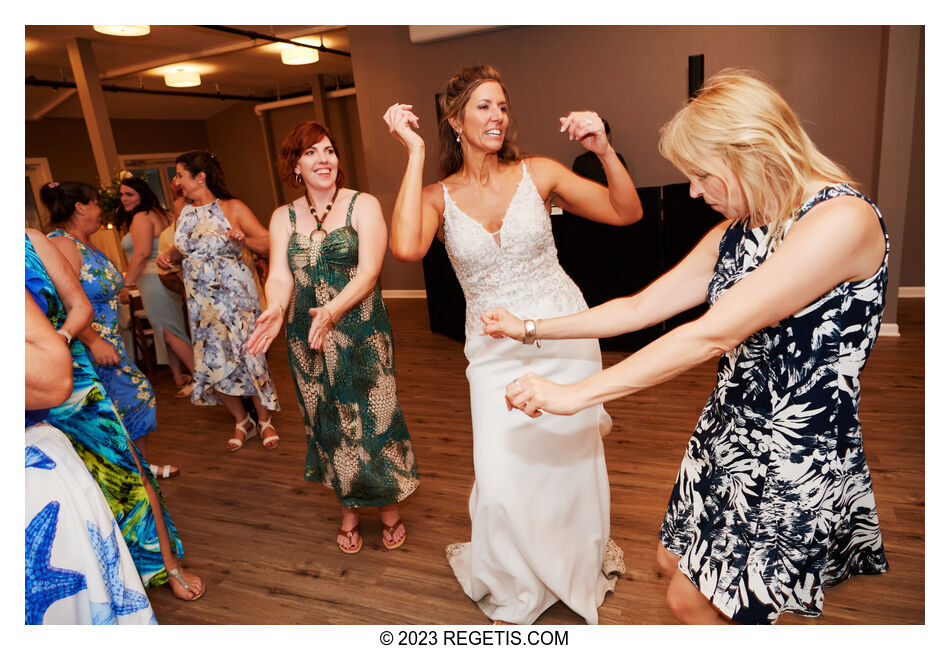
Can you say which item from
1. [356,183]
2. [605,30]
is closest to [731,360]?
[605,30]

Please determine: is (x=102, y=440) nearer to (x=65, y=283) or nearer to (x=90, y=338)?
(x=65, y=283)

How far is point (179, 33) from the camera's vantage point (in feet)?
22.6

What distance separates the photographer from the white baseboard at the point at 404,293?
7539 millimetres

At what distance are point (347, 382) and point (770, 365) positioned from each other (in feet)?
5.00

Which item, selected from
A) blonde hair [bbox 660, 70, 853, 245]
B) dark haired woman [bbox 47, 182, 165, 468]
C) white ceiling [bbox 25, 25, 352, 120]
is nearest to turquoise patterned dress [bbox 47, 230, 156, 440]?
dark haired woman [bbox 47, 182, 165, 468]

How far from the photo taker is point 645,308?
5.00 ft

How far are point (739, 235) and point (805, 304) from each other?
231 millimetres

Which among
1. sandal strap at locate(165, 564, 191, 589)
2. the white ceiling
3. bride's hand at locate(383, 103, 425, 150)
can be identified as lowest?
sandal strap at locate(165, 564, 191, 589)

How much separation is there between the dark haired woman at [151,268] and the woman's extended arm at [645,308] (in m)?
3.40

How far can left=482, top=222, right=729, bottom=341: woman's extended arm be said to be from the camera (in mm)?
1460

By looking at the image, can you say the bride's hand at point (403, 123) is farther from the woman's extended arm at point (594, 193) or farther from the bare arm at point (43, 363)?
the bare arm at point (43, 363)

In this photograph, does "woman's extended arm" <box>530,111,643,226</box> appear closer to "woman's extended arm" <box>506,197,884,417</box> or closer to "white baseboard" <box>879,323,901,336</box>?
"woman's extended arm" <box>506,197,884,417</box>

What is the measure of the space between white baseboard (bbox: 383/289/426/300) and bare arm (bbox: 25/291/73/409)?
6.29 m

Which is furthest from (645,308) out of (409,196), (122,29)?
(122,29)
